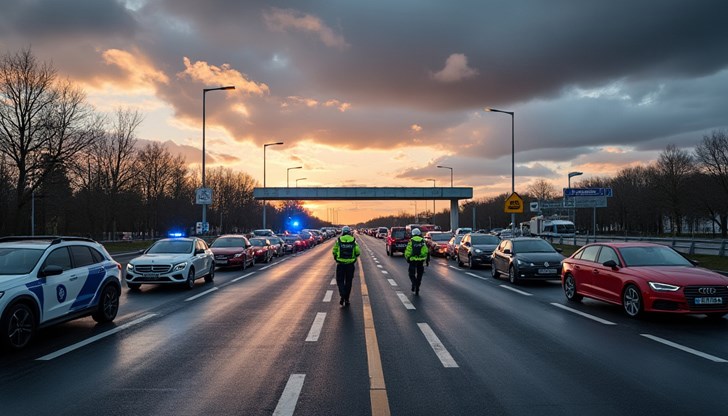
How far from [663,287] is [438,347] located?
4.76m

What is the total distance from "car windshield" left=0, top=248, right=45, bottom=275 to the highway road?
1.14 metres

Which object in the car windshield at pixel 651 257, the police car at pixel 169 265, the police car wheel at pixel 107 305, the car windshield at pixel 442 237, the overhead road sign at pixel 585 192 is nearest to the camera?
the police car wheel at pixel 107 305

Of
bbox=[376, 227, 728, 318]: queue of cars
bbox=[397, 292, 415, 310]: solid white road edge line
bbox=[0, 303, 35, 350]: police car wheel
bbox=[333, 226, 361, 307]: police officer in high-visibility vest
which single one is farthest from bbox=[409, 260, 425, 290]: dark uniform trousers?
bbox=[0, 303, 35, 350]: police car wheel

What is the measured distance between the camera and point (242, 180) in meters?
92.7

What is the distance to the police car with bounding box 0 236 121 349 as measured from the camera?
7.16 m

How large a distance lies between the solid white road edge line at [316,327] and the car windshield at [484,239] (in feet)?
49.3

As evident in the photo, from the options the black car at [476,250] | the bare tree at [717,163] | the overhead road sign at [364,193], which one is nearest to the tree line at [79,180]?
the overhead road sign at [364,193]

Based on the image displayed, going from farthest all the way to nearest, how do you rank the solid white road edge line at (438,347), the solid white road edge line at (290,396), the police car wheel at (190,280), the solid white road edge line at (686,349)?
the police car wheel at (190,280)
the solid white road edge line at (686,349)
the solid white road edge line at (438,347)
the solid white road edge line at (290,396)

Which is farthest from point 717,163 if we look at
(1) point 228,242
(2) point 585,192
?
(1) point 228,242

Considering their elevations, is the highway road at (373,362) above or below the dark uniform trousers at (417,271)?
below

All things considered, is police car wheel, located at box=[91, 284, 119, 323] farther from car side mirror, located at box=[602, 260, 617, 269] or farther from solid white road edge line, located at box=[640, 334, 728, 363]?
car side mirror, located at box=[602, 260, 617, 269]

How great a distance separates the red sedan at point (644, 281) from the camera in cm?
916

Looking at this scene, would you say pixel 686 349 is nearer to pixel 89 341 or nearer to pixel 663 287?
pixel 663 287

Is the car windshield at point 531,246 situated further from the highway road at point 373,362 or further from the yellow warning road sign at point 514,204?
the yellow warning road sign at point 514,204
